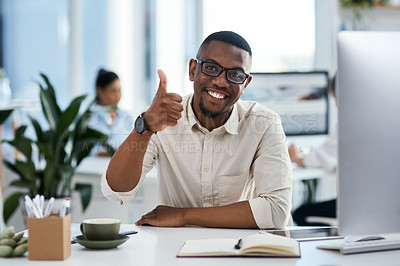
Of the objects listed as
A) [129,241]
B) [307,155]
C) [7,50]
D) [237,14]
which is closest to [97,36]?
[7,50]

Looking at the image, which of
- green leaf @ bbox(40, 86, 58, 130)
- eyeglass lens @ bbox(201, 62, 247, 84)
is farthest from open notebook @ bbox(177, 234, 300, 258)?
green leaf @ bbox(40, 86, 58, 130)

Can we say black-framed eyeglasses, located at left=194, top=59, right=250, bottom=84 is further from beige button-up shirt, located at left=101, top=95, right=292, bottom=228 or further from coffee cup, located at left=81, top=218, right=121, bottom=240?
coffee cup, located at left=81, top=218, right=121, bottom=240

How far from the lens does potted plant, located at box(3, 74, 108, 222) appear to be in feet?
9.83

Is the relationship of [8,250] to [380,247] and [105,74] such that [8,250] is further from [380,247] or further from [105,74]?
[105,74]

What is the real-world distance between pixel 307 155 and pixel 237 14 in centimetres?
108

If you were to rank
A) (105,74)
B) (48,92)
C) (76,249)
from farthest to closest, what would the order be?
(105,74) → (48,92) → (76,249)

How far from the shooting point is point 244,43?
1.75 m

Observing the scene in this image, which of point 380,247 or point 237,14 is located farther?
point 237,14

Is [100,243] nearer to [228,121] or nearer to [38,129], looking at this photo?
[228,121]

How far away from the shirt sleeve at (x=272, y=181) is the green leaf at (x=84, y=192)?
151cm

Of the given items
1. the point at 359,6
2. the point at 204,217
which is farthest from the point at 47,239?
the point at 359,6

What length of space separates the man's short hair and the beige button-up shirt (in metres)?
0.21

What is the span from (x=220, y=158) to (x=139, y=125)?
33cm

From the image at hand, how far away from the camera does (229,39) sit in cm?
174
